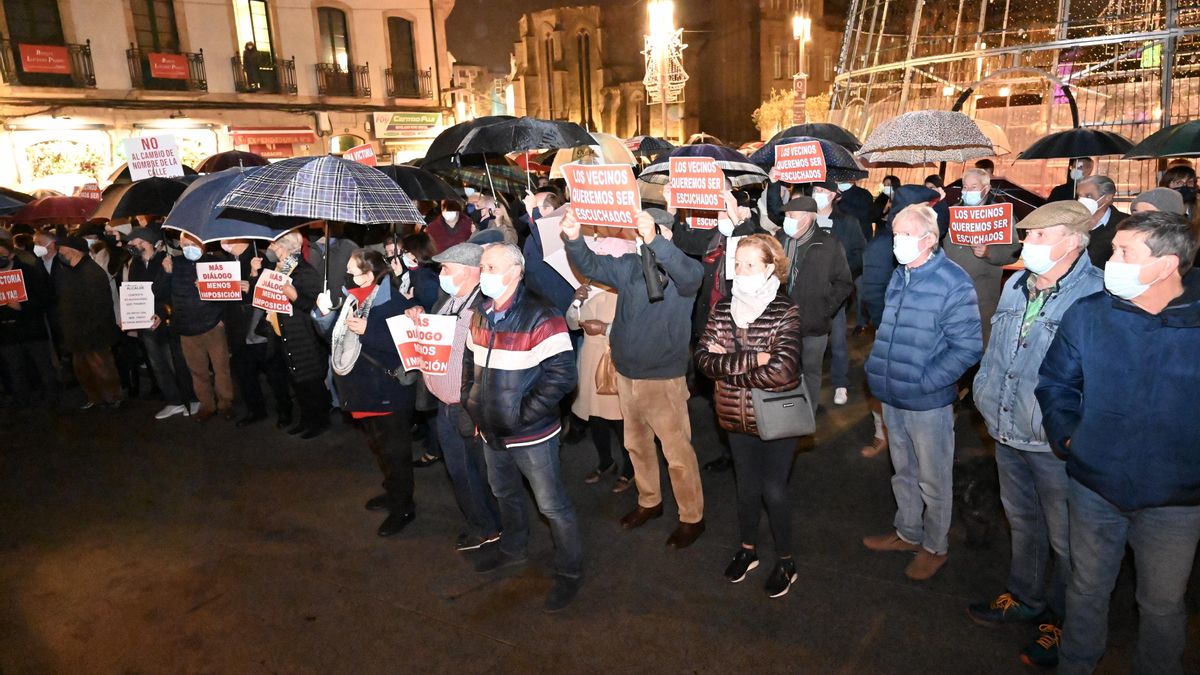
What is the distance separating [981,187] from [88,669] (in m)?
7.83

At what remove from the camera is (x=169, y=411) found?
8625 mm

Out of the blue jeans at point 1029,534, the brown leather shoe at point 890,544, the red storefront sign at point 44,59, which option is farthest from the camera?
the red storefront sign at point 44,59

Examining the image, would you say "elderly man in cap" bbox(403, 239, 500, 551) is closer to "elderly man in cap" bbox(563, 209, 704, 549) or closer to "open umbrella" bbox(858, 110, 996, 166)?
"elderly man in cap" bbox(563, 209, 704, 549)

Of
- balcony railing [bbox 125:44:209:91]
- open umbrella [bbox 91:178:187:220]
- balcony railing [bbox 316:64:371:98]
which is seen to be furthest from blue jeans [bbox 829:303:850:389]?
balcony railing [bbox 316:64:371:98]

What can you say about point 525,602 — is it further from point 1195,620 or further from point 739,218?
point 1195,620

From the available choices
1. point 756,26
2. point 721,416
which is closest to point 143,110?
point 721,416

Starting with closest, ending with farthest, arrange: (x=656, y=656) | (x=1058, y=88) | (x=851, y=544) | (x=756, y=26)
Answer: (x=656, y=656) → (x=851, y=544) → (x=1058, y=88) → (x=756, y=26)

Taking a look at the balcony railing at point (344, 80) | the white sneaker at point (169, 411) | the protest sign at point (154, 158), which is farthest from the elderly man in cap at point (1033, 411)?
the balcony railing at point (344, 80)

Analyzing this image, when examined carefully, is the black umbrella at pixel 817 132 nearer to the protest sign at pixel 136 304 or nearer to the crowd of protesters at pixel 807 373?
the crowd of protesters at pixel 807 373

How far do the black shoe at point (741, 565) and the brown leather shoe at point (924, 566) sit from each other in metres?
0.95

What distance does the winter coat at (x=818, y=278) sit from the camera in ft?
19.3

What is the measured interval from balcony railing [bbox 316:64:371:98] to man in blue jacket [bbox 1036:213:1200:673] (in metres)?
25.8

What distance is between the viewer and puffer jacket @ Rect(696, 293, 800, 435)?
156 inches

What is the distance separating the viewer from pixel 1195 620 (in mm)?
3857
